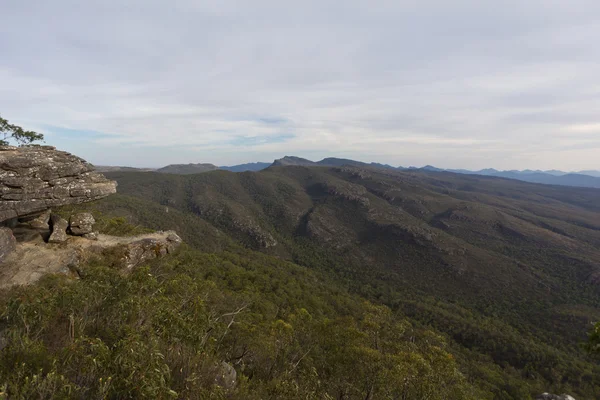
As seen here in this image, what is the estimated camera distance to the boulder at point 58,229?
24.0m

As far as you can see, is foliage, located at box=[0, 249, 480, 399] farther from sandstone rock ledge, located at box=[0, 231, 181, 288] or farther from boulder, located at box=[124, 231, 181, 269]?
sandstone rock ledge, located at box=[0, 231, 181, 288]

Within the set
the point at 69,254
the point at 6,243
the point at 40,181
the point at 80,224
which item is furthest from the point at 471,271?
the point at 6,243

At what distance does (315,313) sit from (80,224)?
5242 centimetres

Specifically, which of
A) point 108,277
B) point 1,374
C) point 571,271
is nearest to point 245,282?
point 108,277

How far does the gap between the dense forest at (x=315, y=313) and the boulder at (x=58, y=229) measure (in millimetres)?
4279

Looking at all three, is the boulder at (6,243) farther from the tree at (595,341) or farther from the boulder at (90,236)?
the tree at (595,341)

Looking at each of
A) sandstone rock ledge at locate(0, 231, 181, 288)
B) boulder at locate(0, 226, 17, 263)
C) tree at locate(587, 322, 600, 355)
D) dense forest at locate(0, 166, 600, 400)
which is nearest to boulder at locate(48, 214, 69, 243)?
sandstone rock ledge at locate(0, 231, 181, 288)

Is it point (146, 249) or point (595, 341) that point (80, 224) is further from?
point (595, 341)

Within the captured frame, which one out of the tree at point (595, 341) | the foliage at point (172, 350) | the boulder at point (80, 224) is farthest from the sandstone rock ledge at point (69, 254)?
the tree at point (595, 341)

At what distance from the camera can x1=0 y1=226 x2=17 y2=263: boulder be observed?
20153 millimetres

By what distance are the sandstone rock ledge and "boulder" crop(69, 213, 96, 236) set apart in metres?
0.75

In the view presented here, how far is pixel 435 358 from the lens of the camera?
1867 cm

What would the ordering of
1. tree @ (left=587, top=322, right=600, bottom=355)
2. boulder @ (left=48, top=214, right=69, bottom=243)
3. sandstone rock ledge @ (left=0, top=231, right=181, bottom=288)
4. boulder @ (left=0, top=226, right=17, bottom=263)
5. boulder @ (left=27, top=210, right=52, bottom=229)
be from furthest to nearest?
boulder @ (left=27, top=210, right=52, bottom=229), boulder @ (left=48, top=214, right=69, bottom=243), boulder @ (left=0, top=226, right=17, bottom=263), sandstone rock ledge @ (left=0, top=231, right=181, bottom=288), tree @ (left=587, top=322, right=600, bottom=355)

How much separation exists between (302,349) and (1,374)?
20.1 m
